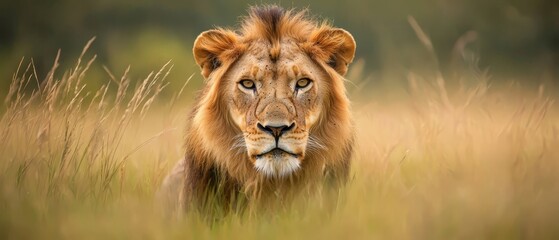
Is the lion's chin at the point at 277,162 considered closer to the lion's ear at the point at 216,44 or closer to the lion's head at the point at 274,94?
the lion's head at the point at 274,94

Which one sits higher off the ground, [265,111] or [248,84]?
[248,84]

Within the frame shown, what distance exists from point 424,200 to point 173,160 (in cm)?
291

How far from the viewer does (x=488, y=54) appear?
64.2 ft

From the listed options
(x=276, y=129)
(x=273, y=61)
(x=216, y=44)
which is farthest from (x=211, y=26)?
(x=276, y=129)

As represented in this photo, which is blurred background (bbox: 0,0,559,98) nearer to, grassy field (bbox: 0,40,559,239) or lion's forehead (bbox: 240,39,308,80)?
grassy field (bbox: 0,40,559,239)

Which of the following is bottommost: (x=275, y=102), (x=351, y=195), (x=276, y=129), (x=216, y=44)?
(x=351, y=195)

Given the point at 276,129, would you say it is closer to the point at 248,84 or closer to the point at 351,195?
the point at 248,84

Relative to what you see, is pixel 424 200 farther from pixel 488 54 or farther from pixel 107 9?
pixel 107 9

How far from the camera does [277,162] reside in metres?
3.99

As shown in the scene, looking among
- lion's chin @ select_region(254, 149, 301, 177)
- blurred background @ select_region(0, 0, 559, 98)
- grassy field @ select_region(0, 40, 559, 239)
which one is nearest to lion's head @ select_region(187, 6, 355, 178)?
lion's chin @ select_region(254, 149, 301, 177)

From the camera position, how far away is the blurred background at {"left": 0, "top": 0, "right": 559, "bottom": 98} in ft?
55.2

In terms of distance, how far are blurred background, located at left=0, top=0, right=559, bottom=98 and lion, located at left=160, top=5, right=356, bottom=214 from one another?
33.4ft

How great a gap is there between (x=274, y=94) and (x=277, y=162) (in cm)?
39

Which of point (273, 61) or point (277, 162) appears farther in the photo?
point (273, 61)
